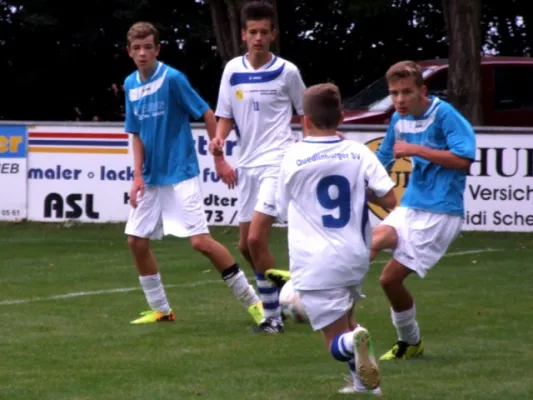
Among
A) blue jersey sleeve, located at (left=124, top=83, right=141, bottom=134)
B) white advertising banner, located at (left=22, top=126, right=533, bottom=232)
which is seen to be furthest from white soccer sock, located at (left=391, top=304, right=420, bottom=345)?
white advertising banner, located at (left=22, top=126, right=533, bottom=232)

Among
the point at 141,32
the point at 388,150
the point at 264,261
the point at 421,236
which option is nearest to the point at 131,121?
the point at 141,32

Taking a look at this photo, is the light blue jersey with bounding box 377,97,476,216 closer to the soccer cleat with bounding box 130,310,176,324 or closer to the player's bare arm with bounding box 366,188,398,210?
the player's bare arm with bounding box 366,188,398,210

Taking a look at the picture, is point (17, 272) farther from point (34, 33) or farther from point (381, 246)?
point (34, 33)

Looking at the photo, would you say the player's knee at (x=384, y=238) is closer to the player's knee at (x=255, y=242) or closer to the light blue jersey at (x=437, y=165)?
the light blue jersey at (x=437, y=165)

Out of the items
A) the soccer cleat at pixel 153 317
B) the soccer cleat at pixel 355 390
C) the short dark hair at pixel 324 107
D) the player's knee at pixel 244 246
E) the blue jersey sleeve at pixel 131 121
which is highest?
the short dark hair at pixel 324 107

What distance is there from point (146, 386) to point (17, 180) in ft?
38.2

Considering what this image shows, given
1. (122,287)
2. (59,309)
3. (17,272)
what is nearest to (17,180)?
(17,272)

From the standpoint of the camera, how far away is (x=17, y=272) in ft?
43.0

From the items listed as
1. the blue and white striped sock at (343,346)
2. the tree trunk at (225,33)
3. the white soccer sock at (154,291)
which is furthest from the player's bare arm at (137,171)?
the tree trunk at (225,33)

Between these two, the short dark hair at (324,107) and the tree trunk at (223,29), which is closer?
the short dark hair at (324,107)

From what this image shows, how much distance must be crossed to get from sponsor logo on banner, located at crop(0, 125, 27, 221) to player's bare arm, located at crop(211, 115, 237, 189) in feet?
30.6

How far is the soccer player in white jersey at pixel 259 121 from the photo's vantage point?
9.24 m

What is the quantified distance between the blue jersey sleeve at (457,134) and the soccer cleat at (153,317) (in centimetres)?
277

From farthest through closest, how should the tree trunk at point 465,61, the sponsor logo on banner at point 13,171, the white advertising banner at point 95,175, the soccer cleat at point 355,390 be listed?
the tree trunk at point 465,61, the sponsor logo on banner at point 13,171, the white advertising banner at point 95,175, the soccer cleat at point 355,390
